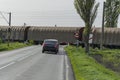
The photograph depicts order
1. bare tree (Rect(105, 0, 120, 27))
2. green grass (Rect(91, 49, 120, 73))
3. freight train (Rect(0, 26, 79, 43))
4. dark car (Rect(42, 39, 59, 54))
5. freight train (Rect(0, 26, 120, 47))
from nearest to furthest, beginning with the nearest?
1. green grass (Rect(91, 49, 120, 73))
2. dark car (Rect(42, 39, 59, 54))
3. freight train (Rect(0, 26, 120, 47))
4. freight train (Rect(0, 26, 79, 43))
5. bare tree (Rect(105, 0, 120, 27))

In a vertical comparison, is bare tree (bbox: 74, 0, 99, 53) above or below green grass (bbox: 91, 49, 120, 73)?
above

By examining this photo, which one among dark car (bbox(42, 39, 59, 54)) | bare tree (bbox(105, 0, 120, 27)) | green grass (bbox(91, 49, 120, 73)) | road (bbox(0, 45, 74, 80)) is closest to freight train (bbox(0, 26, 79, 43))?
bare tree (bbox(105, 0, 120, 27))

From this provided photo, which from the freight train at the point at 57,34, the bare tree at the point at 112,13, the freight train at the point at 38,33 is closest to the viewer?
the freight train at the point at 57,34

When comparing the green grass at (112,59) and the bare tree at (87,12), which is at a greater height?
the bare tree at (87,12)

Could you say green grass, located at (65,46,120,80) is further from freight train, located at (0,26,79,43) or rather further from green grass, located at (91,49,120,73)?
freight train, located at (0,26,79,43)

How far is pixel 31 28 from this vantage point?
272 ft

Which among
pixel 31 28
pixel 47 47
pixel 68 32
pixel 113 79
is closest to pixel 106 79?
pixel 113 79

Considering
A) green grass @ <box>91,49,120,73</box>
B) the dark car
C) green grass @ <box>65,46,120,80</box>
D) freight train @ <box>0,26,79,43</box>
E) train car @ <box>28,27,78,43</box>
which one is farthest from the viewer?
freight train @ <box>0,26,79,43</box>

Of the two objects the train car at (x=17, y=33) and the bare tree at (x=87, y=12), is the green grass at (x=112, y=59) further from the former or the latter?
the train car at (x=17, y=33)

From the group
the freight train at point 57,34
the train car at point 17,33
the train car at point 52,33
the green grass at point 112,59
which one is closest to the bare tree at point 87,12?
the green grass at point 112,59

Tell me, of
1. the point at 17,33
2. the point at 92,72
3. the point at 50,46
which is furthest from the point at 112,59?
the point at 17,33

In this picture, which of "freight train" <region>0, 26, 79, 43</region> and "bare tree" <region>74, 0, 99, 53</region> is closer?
"bare tree" <region>74, 0, 99, 53</region>

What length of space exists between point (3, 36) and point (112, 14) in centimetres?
2344

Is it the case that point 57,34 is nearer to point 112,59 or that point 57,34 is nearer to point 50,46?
point 50,46
